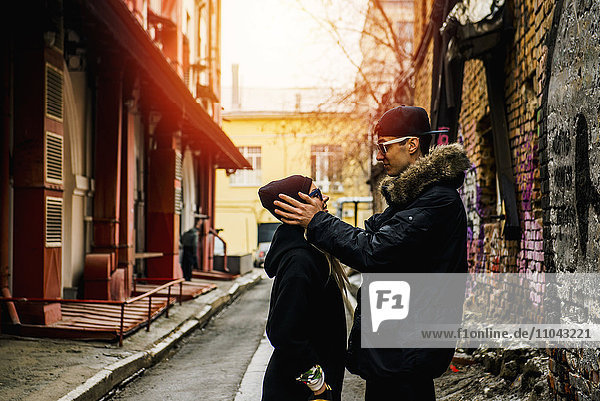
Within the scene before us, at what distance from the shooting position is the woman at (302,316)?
2943 millimetres

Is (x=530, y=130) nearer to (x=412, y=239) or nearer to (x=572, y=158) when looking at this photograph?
(x=572, y=158)

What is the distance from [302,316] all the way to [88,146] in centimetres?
895

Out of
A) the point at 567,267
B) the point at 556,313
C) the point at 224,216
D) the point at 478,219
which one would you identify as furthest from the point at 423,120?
the point at 224,216

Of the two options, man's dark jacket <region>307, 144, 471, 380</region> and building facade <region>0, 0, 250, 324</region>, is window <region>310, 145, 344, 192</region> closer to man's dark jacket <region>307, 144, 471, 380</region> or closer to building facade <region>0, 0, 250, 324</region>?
building facade <region>0, 0, 250, 324</region>

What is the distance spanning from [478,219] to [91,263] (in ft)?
17.7

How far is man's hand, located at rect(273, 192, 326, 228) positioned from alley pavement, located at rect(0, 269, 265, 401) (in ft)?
9.47

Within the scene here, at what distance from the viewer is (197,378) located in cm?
689

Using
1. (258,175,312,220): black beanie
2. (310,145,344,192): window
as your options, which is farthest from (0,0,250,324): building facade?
(310,145,344,192): window

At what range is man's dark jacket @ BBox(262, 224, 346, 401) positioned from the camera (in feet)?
9.66

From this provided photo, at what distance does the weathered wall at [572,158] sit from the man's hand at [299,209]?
174cm

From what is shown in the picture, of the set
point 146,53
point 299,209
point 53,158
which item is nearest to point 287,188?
point 299,209

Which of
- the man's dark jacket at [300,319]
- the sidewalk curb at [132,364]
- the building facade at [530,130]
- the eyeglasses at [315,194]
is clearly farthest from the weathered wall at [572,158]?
the sidewalk curb at [132,364]

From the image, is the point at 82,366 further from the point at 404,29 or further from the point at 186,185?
the point at 404,29

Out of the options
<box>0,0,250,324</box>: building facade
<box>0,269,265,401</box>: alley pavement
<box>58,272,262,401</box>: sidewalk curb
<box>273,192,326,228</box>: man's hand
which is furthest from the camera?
<box>0,0,250,324</box>: building facade
